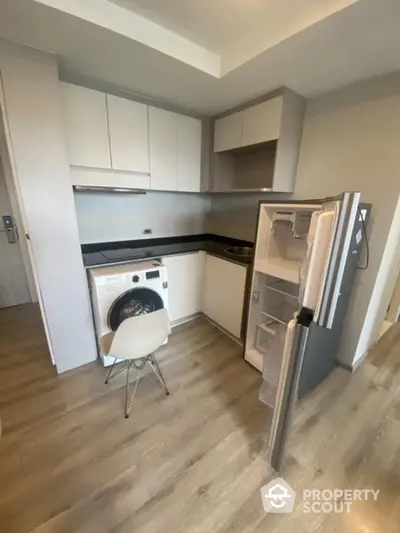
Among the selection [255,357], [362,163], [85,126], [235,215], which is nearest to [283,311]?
[255,357]

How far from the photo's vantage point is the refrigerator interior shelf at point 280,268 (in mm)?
1708

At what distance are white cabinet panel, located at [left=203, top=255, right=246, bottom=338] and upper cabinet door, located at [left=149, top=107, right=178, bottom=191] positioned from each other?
0.95 m

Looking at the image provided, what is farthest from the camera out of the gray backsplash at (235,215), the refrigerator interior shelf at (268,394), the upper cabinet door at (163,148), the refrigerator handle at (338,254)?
the gray backsplash at (235,215)

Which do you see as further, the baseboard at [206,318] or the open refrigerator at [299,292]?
the baseboard at [206,318]

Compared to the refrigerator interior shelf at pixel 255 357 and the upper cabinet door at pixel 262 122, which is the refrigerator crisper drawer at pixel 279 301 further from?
the upper cabinet door at pixel 262 122

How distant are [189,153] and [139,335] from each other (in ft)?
6.59

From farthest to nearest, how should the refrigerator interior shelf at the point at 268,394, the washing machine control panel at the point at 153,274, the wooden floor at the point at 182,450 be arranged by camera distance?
the washing machine control panel at the point at 153,274
the refrigerator interior shelf at the point at 268,394
the wooden floor at the point at 182,450

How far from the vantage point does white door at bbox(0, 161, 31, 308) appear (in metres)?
2.81

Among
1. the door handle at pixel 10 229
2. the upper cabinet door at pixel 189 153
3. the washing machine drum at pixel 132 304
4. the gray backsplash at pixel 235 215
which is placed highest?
the upper cabinet door at pixel 189 153

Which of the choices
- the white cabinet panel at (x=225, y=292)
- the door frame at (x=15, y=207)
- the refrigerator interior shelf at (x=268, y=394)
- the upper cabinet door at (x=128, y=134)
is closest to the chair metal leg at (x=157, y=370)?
the refrigerator interior shelf at (x=268, y=394)

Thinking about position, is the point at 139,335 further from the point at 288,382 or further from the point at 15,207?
the point at 15,207

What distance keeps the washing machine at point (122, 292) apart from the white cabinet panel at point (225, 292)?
0.63m

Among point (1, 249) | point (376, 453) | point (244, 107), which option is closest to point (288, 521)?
point (376, 453)

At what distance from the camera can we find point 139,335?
1.54 m
